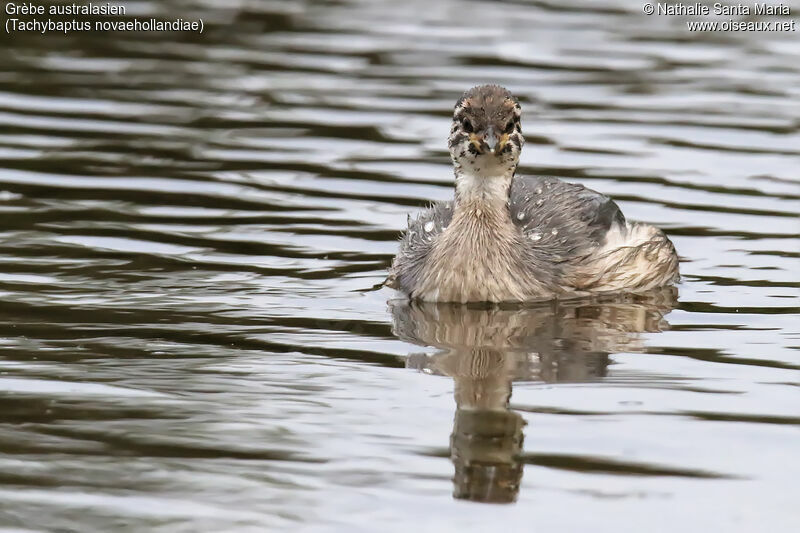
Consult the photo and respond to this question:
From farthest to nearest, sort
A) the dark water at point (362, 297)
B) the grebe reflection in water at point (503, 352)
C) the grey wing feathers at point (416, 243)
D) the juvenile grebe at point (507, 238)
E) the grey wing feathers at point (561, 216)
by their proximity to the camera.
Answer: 1. the grey wing feathers at point (561, 216)
2. the grey wing feathers at point (416, 243)
3. the juvenile grebe at point (507, 238)
4. the grebe reflection in water at point (503, 352)
5. the dark water at point (362, 297)

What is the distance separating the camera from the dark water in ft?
24.0

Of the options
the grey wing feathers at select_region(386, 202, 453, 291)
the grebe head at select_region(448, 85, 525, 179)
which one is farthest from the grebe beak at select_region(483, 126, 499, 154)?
the grey wing feathers at select_region(386, 202, 453, 291)

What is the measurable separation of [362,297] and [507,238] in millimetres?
1123

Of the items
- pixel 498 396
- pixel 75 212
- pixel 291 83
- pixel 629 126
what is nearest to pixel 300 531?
pixel 498 396

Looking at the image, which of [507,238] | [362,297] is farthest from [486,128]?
[362,297]

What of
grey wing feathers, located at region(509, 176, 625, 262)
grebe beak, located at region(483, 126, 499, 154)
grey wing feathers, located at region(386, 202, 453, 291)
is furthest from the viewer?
grey wing feathers, located at region(509, 176, 625, 262)

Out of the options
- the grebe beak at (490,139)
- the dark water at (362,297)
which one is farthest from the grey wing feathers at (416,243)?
the grebe beak at (490,139)

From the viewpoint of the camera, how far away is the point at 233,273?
39.0 ft

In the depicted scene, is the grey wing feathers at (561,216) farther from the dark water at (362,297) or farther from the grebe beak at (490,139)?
the grebe beak at (490,139)

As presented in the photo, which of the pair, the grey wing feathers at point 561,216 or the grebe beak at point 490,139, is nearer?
the grebe beak at point 490,139

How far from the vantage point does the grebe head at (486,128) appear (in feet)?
36.2

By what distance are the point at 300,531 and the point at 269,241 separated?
626cm

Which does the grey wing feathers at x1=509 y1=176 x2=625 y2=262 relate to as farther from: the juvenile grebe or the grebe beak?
the grebe beak

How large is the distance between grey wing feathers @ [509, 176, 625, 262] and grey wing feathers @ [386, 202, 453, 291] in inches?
21.8
